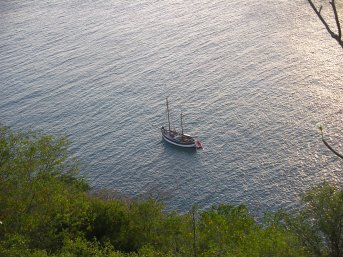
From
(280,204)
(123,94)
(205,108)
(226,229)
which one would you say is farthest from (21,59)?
(226,229)

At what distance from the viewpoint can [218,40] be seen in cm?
11206

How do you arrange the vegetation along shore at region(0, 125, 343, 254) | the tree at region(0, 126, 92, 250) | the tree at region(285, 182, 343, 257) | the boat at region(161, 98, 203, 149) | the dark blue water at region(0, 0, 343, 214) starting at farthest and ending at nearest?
1. the boat at region(161, 98, 203, 149)
2. the dark blue water at region(0, 0, 343, 214)
3. the tree at region(0, 126, 92, 250)
4. the tree at region(285, 182, 343, 257)
5. the vegetation along shore at region(0, 125, 343, 254)

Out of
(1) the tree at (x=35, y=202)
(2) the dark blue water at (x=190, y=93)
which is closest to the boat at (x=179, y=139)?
(2) the dark blue water at (x=190, y=93)

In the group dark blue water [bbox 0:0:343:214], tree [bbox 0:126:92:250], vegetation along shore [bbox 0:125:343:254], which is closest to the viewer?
vegetation along shore [bbox 0:125:343:254]

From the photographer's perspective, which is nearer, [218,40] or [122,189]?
[122,189]

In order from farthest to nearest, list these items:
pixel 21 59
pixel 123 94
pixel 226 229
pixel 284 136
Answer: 1. pixel 21 59
2. pixel 123 94
3. pixel 284 136
4. pixel 226 229

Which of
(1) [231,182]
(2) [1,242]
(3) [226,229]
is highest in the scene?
(2) [1,242]

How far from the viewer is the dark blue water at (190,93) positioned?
2852 inches

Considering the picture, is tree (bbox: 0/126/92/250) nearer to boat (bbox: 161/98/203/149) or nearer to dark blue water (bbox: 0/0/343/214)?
dark blue water (bbox: 0/0/343/214)

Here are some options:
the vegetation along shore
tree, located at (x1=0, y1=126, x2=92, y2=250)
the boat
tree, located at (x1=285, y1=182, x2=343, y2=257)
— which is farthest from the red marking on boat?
tree, located at (x1=285, y1=182, x2=343, y2=257)

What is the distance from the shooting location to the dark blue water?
72438mm

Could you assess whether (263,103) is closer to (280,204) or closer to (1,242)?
(280,204)

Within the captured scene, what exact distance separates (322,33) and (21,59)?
2897 inches

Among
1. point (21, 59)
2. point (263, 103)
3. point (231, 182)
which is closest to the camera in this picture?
point (231, 182)
